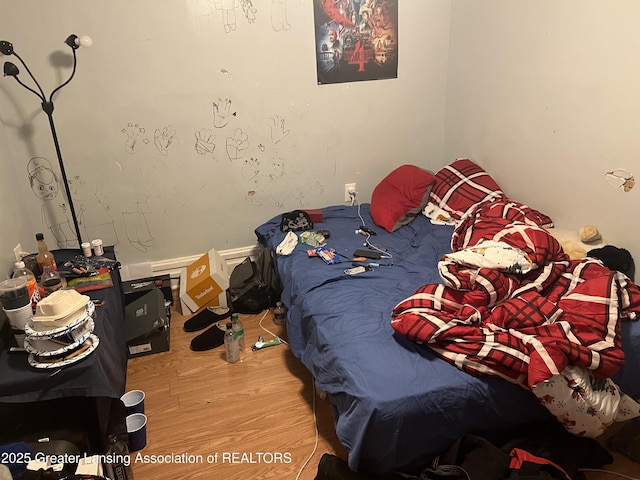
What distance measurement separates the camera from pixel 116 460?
62.2 inches

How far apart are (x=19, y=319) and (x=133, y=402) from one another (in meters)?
0.58

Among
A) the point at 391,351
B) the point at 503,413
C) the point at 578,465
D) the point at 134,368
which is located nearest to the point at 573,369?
the point at 503,413

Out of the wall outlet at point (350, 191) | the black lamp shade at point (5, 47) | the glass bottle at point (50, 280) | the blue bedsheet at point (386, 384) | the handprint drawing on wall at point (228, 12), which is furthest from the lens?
the wall outlet at point (350, 191)

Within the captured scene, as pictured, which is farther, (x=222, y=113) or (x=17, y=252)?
(x=222, y=113)

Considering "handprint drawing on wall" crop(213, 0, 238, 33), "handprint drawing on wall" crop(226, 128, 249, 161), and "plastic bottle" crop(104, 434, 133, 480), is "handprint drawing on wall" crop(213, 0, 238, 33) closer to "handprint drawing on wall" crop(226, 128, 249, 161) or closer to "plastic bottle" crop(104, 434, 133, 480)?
"handprint drawing on wall" crop(226, 128, 249, 161)

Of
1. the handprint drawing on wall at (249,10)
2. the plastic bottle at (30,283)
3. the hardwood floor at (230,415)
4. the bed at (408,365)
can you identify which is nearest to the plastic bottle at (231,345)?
the hardwood floor at (230,415)

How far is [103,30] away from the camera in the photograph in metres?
2.46

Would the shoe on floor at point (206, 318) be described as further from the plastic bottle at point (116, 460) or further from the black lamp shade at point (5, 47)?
the black lamp shade at point (5, 47)

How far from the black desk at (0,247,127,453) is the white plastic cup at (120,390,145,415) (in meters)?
0.16

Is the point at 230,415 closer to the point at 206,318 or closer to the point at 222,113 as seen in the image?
the point at 206,318

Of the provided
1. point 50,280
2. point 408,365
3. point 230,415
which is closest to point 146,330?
point 50,280

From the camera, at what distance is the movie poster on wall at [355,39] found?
108 inches

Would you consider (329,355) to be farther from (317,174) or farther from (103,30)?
(103,30)

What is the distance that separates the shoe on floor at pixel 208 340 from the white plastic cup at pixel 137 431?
570 mm
